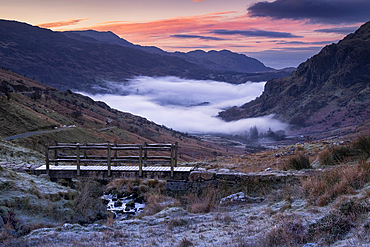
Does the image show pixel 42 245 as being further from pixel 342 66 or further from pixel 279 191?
pixel 342 66

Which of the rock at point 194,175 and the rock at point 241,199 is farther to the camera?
the rock at point 194,175

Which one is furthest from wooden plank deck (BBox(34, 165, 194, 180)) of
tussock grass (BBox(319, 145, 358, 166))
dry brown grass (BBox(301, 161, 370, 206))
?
tussock grass (BBox(319, 145, 358, 166))

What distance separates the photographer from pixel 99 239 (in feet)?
23.2

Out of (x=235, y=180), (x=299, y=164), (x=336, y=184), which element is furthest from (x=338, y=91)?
(x=336, y=184)

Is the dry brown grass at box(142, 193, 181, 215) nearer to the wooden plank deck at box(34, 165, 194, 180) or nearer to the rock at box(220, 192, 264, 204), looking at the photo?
the wooden plank deck at box(34, 165, 194, 180)

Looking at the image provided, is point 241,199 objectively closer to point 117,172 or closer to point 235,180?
point 235,180

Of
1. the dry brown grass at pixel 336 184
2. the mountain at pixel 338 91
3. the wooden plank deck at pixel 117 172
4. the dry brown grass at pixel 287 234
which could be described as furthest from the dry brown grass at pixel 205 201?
the mountain at pixel 338 91

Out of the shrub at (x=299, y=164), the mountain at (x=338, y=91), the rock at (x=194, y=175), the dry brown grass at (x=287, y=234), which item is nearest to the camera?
the dry brown grass at (x=287, y=234)

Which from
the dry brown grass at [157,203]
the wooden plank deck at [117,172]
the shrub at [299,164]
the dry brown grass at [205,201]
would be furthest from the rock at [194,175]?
the shrub at [299,164]

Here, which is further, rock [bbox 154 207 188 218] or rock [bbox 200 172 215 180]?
rock [bbox 200 172 215 180]

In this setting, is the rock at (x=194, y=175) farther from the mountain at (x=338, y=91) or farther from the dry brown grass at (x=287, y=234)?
the mountain at (x=338, y=91)

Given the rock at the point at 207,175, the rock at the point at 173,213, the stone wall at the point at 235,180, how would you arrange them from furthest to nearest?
1. the rock at the point at 207,175
2. the stone wall at the point at 235,180
3. the rock at the point at 173,213

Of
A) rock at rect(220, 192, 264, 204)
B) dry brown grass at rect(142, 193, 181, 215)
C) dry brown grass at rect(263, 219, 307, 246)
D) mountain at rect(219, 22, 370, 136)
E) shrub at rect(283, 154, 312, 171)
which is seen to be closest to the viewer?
dry brown grass at rect(263, 219, 307, 246)

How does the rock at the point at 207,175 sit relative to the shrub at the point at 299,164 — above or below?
below
